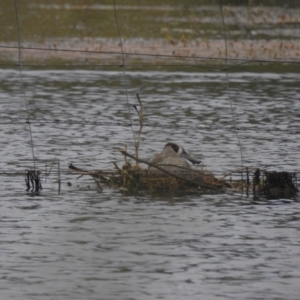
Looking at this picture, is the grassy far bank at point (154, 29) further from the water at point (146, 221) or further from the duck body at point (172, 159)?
the duck body at point (172, 159)

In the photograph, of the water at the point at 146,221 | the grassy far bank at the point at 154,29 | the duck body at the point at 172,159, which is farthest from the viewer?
the grassy far bank at the point at 154,29

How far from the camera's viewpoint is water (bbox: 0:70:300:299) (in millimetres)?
8484

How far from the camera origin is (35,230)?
1041 cm

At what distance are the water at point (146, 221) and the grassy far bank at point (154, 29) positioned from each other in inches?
434

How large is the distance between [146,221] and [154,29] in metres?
30.1

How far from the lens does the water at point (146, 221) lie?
8484 millimetres

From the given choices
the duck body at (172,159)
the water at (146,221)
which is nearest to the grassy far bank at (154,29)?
the water at (146,221)

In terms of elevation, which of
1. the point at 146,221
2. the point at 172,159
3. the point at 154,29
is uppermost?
the point at 154,29

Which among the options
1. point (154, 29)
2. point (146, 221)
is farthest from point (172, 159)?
point (154, 29)

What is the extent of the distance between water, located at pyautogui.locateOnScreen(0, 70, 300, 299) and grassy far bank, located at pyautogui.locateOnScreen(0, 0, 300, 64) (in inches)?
434

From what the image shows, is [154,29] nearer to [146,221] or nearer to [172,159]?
[172,159]

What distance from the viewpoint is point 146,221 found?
10.9 m

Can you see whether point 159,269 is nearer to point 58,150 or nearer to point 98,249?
point 98,249

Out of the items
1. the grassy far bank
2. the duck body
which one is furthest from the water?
the grassy far bank
